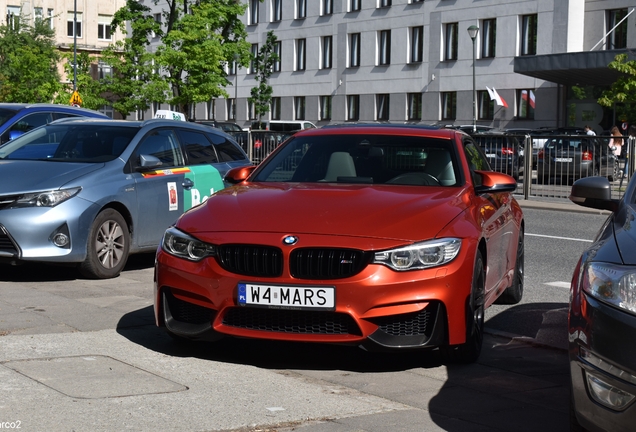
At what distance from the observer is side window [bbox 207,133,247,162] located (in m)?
11.9

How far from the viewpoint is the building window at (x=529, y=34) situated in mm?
52594

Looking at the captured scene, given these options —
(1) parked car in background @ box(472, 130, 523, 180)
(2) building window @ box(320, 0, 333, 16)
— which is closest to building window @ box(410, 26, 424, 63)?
(2) building window @ box(320, 0, 333, 16)

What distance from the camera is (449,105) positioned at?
188 ft

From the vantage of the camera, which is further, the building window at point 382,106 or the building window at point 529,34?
the building window at point 382,106

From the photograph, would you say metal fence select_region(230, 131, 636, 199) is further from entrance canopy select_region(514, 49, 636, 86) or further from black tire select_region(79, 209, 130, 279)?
entrance canopy select_region(514, 49, 636, 86)

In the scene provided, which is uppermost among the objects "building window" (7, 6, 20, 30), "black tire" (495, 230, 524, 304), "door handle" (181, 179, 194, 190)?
"building window" (7, 6, 20, 30)

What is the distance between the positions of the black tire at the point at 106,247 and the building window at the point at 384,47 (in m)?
51.9

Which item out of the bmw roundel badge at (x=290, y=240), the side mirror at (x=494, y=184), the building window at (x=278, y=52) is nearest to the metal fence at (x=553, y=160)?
the side mirror at (x=494, y=184)

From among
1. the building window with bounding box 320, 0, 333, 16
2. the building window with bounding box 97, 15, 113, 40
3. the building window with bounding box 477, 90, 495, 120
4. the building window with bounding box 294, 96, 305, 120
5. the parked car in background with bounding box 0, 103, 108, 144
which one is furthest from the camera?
the building window with bounding box 97, 15, 113, 40

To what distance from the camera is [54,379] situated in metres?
5.57

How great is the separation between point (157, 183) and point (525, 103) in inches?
1753

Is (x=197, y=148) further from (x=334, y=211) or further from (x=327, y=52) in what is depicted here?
(x=327, y=52)

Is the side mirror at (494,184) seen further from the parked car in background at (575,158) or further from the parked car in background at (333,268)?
the parked car in background at (575,158)

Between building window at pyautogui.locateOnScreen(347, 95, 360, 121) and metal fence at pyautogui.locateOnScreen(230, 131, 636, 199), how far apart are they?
3980 centimetres
